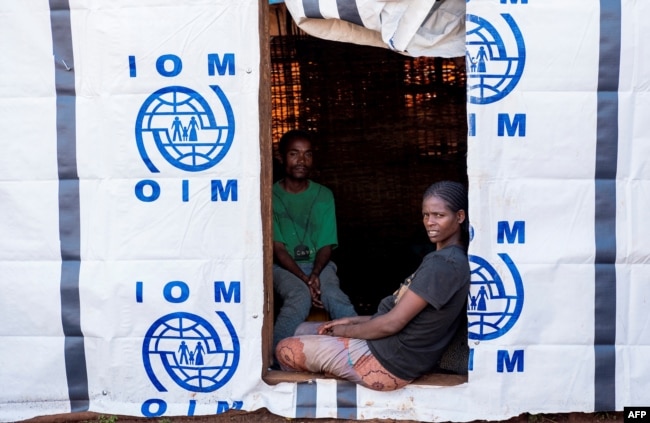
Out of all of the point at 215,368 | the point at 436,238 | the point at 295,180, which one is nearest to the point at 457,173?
the point at 295,180

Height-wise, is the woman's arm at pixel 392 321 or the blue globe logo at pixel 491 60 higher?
the blue globe logo at pixel 491 60

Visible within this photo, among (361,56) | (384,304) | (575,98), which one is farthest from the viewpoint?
(361,56)

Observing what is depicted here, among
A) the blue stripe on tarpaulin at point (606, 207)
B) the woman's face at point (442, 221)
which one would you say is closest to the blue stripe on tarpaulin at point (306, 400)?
the woman's face at point (442, 221)

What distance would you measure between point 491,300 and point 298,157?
6.38 feet

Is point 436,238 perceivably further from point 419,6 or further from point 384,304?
point 419,6

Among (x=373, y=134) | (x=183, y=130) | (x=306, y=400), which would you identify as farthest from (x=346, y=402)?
(x=373, y=134)

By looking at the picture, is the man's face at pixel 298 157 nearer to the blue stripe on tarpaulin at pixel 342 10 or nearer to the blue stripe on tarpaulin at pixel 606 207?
the blue stripe on tarpaulin at pixel 342 10

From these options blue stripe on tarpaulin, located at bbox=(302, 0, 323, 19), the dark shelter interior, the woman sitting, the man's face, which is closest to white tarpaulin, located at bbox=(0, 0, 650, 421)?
the woman sitting

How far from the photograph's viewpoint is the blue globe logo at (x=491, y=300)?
3.85m

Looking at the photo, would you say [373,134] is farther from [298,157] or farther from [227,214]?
[227,214]

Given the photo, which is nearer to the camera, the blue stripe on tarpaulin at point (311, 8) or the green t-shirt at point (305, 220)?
the blue stripe on tarpaulin at point (311, 8)

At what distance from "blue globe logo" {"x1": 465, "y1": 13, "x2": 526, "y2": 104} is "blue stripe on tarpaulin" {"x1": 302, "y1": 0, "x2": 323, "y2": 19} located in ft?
2.34

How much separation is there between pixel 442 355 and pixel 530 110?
1.33 m

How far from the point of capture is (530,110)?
382 centimetres
